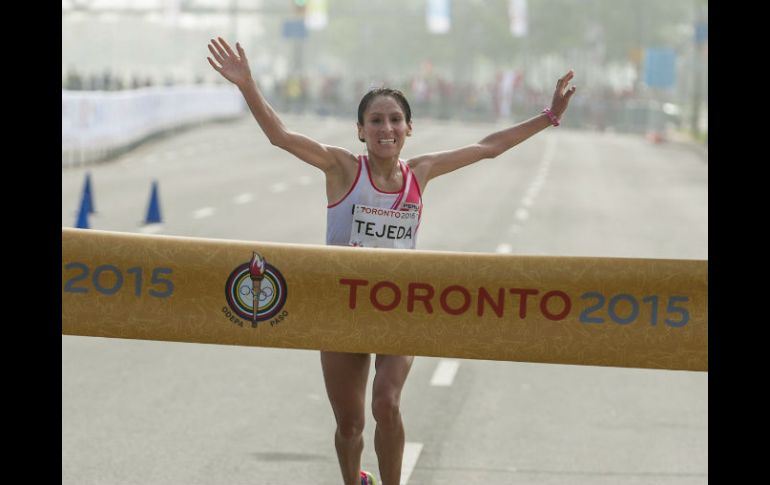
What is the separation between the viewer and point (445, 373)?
1234 centimetres

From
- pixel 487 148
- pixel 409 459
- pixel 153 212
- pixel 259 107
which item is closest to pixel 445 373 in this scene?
pixel 409 459

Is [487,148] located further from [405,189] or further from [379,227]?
[379,227]

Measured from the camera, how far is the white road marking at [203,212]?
2500 cm

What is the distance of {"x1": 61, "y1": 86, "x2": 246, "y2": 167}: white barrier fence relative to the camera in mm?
33844

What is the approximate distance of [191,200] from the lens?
28312 millimetres

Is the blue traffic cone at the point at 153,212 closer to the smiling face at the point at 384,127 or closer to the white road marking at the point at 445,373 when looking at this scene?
the white road marking at the point at 445,373

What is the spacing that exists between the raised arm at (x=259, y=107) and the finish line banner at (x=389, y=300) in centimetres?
65

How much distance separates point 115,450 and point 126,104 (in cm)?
3081

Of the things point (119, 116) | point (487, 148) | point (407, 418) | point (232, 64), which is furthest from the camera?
point (119, 116)

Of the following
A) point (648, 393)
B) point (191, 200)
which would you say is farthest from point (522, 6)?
point (648, 393)

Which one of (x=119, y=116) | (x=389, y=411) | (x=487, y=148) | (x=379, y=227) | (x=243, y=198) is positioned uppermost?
(x=487, y=148)

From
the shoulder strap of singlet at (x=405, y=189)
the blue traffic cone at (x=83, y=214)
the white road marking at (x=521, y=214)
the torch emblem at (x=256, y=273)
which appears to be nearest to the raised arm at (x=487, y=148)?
the shoulder strap of singlet at (x=405, y=189)

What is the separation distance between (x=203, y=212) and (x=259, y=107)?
19482mm
